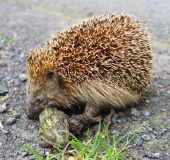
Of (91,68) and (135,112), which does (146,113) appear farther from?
(91,68)

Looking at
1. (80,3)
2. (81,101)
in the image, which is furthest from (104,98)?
(80,3)

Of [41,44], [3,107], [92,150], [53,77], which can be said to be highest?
[53,77]

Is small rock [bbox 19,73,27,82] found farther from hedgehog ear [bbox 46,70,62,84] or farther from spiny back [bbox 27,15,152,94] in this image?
hedgehog ear [bbox 46,70,62,84]

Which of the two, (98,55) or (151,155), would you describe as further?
(98,55)

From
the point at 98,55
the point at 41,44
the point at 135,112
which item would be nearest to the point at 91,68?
the point at 98,55

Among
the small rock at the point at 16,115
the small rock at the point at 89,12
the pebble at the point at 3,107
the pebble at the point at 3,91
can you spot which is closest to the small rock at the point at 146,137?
the small rock at the point at 16,115

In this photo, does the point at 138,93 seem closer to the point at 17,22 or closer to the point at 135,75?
the point at 135,75

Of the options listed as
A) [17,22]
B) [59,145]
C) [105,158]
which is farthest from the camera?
[17,22]

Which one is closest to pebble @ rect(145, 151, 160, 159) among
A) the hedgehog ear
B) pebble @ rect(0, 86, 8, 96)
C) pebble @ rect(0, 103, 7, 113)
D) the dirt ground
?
the dirt ground
